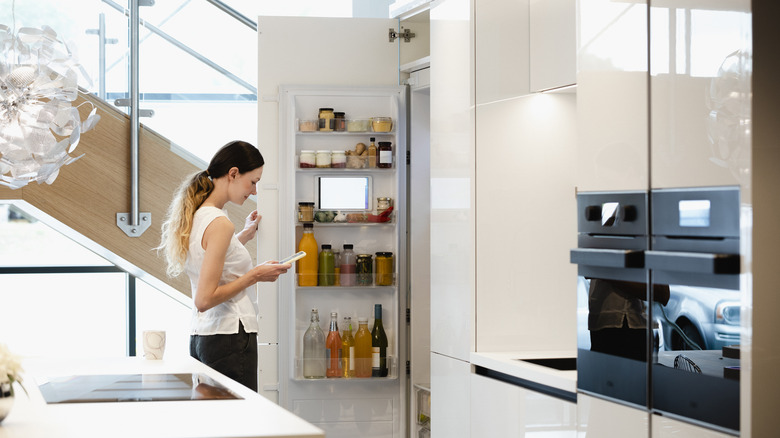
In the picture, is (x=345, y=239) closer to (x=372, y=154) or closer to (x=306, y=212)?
(x=306, y=212)

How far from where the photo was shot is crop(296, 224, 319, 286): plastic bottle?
4.12 metres

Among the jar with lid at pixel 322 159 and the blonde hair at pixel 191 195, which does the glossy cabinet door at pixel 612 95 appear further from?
the jar with lid at pixel 322 159

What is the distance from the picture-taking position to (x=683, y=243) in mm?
2121

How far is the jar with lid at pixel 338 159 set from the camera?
4.14 metres

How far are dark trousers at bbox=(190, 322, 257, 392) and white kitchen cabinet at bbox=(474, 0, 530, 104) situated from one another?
1291 millimetres

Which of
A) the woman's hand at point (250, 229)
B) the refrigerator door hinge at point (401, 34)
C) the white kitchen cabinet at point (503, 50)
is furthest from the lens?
the refrigerator door hinge at point (401, 34)

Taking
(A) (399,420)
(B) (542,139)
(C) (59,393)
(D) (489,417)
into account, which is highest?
(B) (542,139)

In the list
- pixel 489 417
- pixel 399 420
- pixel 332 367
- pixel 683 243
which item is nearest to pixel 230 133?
pixel 332 367

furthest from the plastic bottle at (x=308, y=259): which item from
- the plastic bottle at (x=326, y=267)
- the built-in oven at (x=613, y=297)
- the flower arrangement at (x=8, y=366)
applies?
the flower arrangement at (x=8, y=366)

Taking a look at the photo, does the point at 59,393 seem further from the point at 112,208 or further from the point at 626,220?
the point at 112,208

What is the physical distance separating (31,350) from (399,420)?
303cm

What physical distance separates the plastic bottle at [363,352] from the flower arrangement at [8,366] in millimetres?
2502

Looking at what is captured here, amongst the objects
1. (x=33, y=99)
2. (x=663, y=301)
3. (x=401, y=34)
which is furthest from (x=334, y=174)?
(x=663, y=301)

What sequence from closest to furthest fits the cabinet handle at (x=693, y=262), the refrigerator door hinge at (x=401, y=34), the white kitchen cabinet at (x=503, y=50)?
the cabinet handle at (x=693, y=262) → the white kitchen cabinet at (x=503, y=50) → the refrigerator door hinge at (x=401, y=34)
